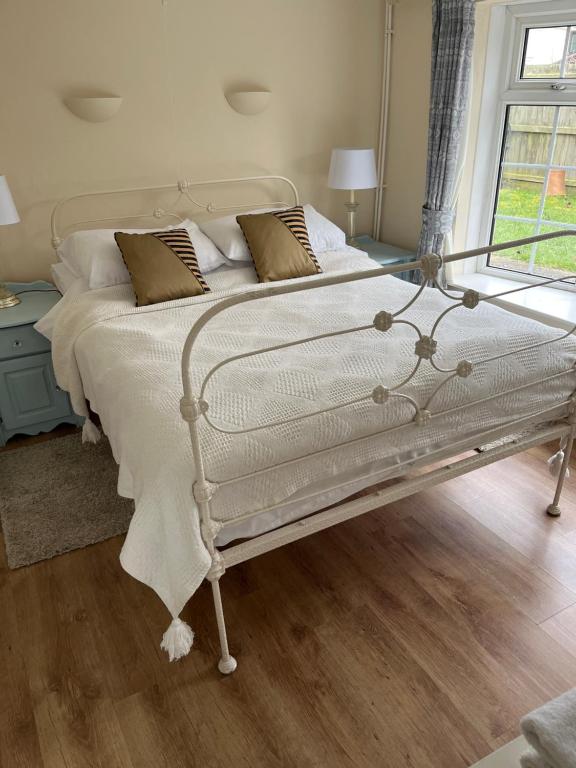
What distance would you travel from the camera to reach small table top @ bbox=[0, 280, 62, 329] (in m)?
2.61

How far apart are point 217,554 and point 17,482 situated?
1.40m

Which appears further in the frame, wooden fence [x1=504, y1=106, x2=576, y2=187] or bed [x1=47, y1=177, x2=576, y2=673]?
wooden fence [x1=504, y1=106, x2=576, y2=187]

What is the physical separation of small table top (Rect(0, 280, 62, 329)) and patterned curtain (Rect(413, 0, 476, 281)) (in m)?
2.04

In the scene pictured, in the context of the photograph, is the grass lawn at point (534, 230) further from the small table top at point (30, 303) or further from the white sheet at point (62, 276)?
the small table top at point (30, 303)

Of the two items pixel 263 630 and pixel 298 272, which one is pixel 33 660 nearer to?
pixel 263 630

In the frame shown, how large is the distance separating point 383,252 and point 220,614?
8.37 feet

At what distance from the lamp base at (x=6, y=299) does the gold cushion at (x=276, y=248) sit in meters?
1.15

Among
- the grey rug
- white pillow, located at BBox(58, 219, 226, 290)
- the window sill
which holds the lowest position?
the grey rug

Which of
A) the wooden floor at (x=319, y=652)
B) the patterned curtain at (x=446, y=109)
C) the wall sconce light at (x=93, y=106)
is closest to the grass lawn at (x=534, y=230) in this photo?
the patterned curtain at (x=446, y=109)

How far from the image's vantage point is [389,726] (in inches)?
59.8

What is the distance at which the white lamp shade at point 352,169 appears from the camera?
128 inches

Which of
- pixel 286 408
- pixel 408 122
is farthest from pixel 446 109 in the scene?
pixel 286 408

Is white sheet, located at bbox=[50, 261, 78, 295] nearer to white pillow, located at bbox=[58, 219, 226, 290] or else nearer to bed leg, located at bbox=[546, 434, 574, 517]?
white pillow, located at bbox=[58, 219, 226, 290]

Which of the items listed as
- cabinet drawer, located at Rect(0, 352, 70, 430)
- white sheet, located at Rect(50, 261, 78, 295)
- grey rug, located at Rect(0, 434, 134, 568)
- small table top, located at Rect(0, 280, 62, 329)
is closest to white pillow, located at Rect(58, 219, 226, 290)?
white sheet, located at Rect(50, 261, 78, 295)
